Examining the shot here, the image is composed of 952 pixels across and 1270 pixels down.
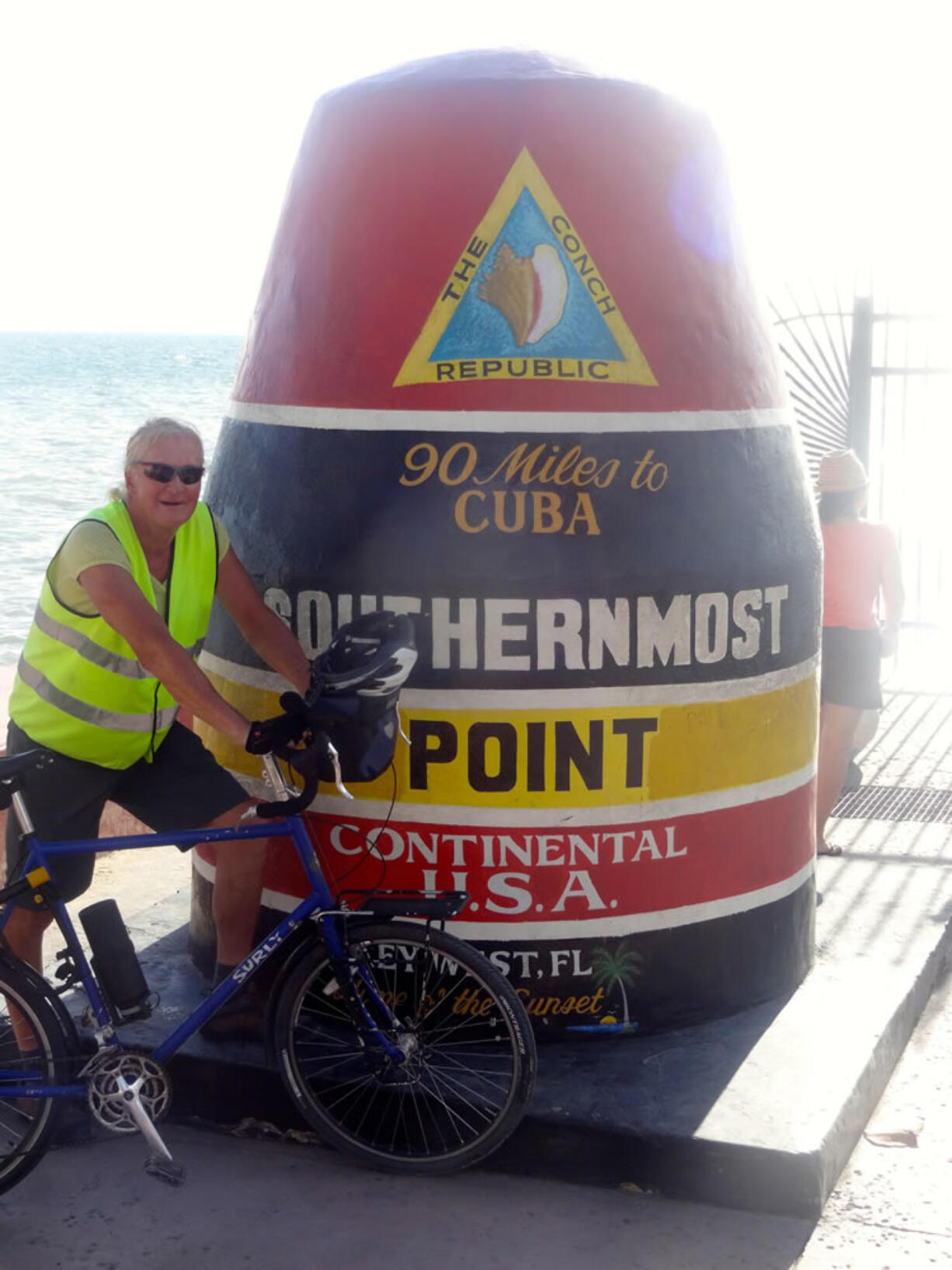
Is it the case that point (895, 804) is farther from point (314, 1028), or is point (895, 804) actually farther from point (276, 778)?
point (276, 778)

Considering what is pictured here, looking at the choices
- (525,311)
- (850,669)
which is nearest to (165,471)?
(525,311)

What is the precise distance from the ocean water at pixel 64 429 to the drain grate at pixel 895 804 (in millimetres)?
3867

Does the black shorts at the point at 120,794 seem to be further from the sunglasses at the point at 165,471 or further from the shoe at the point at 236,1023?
the sunglasses at the point at 165,471

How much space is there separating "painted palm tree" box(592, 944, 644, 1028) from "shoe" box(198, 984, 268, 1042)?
972 millimetres

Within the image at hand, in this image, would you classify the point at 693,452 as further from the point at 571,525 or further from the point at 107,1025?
the point at 107,1025

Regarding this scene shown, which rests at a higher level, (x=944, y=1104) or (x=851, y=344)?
(x=851, y=344)

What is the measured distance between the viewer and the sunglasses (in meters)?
4.09

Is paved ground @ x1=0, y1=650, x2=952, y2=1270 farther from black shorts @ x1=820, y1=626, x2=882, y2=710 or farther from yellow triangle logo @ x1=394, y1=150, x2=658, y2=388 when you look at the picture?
black shorts @ x1=820, y1=626, x2=882, y2=710

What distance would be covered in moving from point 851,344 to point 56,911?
775 cm

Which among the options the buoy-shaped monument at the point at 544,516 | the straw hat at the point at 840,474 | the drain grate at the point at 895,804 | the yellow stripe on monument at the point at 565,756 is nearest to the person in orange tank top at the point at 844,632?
the straw hat at the point at 840,474

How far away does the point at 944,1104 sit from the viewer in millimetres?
4711

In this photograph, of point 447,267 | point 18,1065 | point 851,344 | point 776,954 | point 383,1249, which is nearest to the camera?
point 383,1249

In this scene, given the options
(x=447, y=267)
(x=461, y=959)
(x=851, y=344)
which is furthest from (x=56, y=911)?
(x=851, y=344)

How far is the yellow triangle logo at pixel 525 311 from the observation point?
444cm
